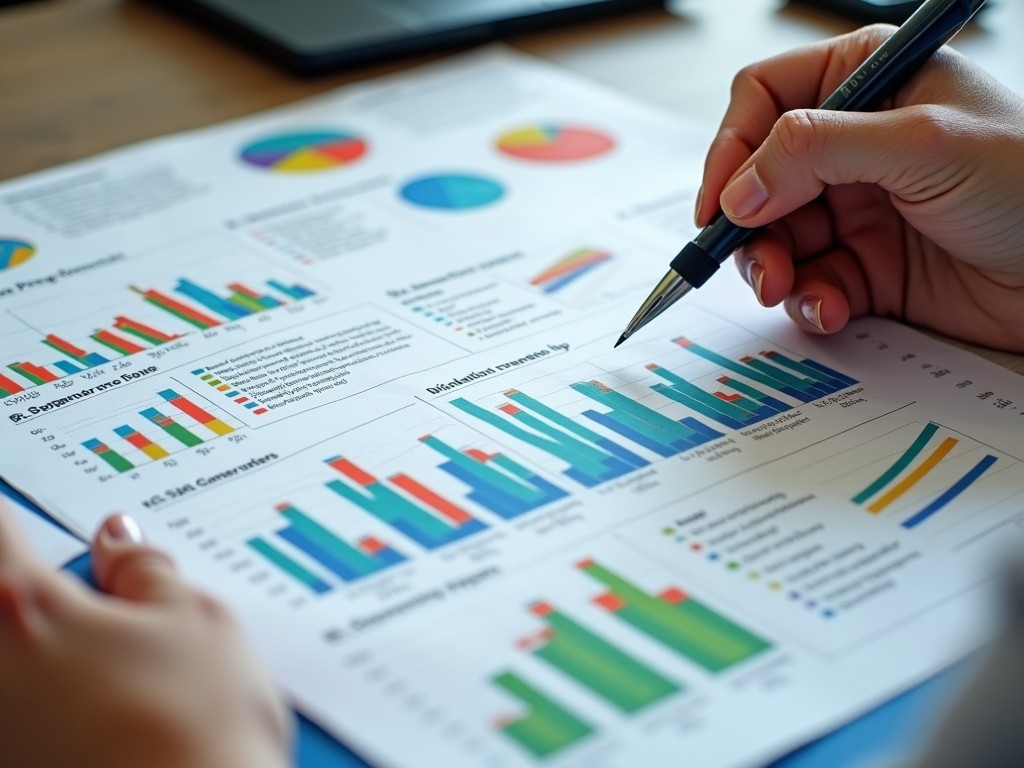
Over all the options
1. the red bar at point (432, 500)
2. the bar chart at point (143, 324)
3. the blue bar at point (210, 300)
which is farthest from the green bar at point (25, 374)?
the red bar at point (432, 500)

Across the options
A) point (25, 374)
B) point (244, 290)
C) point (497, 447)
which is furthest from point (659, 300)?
point (25, 374)

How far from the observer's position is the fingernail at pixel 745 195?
28.6 inches

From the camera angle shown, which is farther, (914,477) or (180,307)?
(180,307)

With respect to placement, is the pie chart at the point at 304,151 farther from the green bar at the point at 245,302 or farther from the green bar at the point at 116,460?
the green bar at the point at 116,460

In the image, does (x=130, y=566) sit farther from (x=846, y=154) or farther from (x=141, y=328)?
(x=846, y=154)

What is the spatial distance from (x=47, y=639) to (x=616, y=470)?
0.91ft

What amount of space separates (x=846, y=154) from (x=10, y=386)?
49 cm

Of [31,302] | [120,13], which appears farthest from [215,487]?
[120,13]

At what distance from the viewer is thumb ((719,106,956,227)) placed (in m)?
0.69

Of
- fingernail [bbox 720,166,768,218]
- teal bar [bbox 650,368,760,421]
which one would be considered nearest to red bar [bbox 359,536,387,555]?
teal bar [bbox 650,368,760,421]

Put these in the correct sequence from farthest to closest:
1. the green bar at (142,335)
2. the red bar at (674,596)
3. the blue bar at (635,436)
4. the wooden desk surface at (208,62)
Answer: the wooden desk surface at (208,62)
the green bar at (142,335)
the blue bar at (635,436)
the red bar at (674,596)

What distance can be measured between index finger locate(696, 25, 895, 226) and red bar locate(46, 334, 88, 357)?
388mm

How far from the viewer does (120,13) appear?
4.01ft

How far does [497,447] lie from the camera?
2.06 ft
